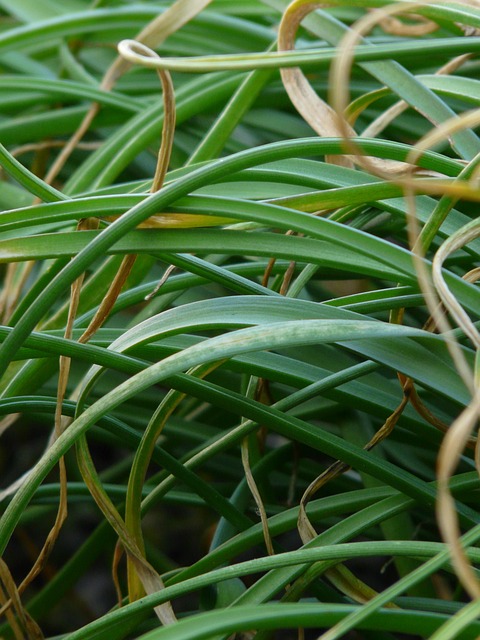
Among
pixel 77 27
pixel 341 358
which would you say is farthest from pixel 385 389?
pixel 77 27

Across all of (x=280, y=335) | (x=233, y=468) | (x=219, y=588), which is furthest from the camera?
(x=233, y=468)

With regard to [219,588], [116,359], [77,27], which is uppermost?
[77,27]

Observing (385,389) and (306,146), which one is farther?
(385,389)

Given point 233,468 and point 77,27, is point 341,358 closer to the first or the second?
point 233,468

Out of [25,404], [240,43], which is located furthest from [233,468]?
[240,43]

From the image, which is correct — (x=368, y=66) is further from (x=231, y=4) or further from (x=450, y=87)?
(x=231, y=4)

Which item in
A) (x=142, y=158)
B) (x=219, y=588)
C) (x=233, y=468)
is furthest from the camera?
(x=142, y=158)

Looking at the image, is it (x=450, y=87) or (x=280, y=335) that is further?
(x=450, y=87)

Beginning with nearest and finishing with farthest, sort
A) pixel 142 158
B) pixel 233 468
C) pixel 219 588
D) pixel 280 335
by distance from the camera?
pixel 280 335 < pixel 219 588 < pixel 233 468 < pixel 142 158

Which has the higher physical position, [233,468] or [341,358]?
[341,358]
